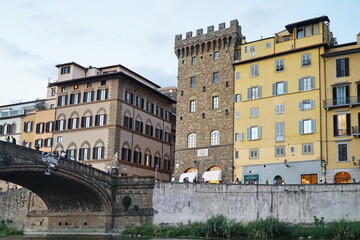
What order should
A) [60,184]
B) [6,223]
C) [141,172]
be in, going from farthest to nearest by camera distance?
[141,172] < [6,223] < [60,184]

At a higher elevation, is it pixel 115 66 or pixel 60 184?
pixel 115 66

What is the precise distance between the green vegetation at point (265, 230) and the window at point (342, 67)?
1511 cm

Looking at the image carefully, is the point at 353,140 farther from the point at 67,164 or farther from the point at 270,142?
the point at 67,164

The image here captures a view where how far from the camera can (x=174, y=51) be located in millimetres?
67125

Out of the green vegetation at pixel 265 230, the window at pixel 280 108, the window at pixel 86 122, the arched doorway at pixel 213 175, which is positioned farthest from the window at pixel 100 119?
the window at pixel 280 108

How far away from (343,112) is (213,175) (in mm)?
15166

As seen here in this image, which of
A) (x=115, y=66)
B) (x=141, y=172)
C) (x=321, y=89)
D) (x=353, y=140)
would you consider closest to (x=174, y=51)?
(x=115, y=66)

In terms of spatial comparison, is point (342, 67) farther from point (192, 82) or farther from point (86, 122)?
point (86, 122)

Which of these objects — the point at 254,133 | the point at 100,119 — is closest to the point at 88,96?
the point at 100,119

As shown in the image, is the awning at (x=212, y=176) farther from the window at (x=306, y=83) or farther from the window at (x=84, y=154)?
the window at (x=84, y=154)

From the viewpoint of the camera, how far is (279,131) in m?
55.8

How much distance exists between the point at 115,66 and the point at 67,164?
950 inches

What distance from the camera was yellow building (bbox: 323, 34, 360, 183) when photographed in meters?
51.3

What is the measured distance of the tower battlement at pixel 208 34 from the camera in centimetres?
6225
